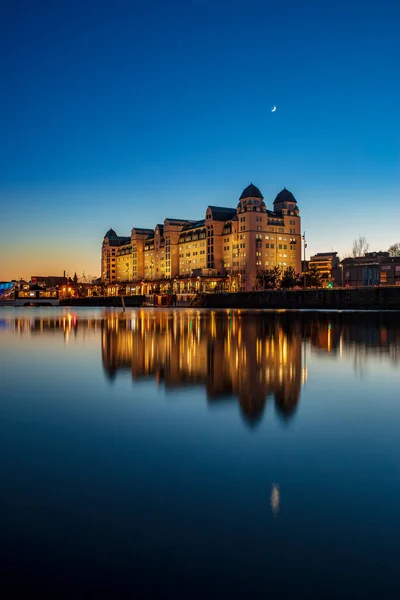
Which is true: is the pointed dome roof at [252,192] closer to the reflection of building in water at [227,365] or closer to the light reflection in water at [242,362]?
the light reflection in water at [242,362]

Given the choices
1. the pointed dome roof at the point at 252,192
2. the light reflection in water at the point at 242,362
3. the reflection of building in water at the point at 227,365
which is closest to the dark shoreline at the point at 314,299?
the pointed dome roof at the point at 252,192

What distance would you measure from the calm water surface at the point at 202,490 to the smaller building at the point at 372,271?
129 meters

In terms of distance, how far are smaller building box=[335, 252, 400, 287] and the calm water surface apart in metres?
129

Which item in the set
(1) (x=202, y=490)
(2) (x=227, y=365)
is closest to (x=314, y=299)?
(2) (x=227, y=365)

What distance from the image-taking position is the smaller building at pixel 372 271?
14488cm

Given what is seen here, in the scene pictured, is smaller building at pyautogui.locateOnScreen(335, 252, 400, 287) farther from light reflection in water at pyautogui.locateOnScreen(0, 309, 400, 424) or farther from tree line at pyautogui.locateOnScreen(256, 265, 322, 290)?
light reflection in water at pyautogui.locateOnScreen(0, 309, 400, 424)

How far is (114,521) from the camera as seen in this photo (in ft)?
16.4

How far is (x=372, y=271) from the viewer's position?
527ft

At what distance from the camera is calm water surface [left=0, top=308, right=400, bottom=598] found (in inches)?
163

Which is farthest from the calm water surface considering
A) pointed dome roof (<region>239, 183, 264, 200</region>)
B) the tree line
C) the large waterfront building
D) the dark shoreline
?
pointed dome roof (<region>239, 183, 264, 200</region>)

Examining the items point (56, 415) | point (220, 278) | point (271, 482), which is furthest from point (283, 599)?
point (220, 278)

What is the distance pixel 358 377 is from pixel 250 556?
35.3 ft

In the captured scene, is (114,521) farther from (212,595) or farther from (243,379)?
(243,379)

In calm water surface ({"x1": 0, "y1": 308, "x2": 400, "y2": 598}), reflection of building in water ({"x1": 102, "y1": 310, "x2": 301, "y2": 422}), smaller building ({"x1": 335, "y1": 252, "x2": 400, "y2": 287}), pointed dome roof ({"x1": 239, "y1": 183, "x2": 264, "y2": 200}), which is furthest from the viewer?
pointed dome roof ({"x1": 239, "y1": 183, "x2": 264, "y2": 200})
